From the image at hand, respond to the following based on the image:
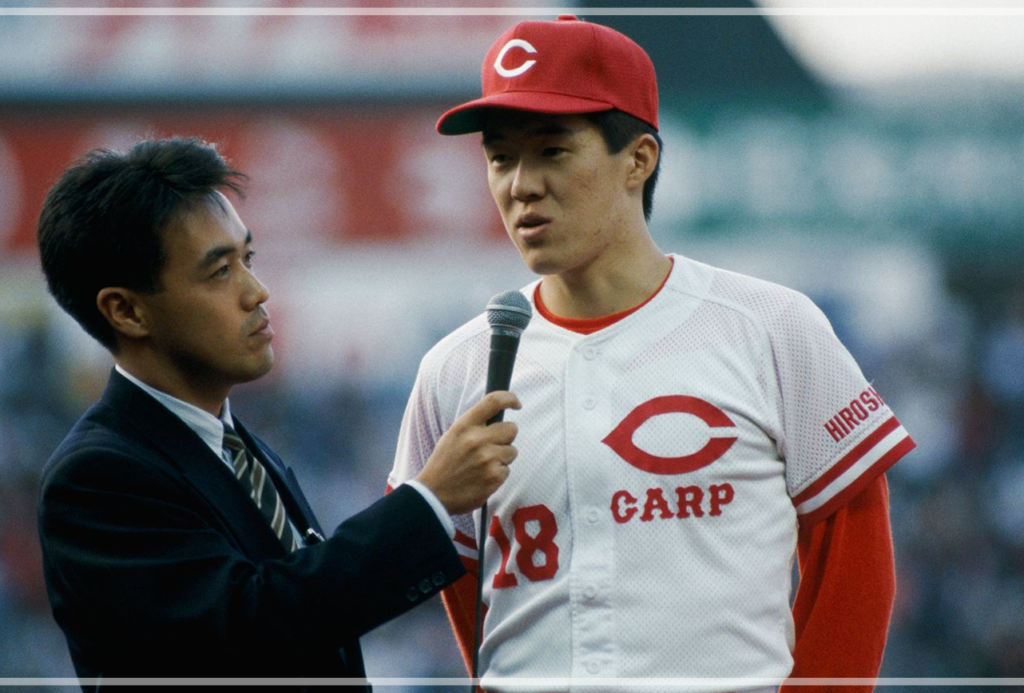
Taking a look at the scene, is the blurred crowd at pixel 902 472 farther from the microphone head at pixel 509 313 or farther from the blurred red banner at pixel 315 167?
the microphone head at pixel 509 313

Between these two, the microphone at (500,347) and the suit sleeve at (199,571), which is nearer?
the suit sleeve at (199,571)

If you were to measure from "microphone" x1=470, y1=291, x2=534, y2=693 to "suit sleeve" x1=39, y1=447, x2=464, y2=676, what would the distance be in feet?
0.39

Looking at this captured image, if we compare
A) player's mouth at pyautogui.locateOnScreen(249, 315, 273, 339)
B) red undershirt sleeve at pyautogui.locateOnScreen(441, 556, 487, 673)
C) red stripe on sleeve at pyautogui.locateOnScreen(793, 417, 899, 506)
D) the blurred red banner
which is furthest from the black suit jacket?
the blurred red banner

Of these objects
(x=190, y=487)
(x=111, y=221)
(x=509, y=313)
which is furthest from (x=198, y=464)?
(x=509, y=313)

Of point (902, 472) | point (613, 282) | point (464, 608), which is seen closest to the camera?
point (613, 282)

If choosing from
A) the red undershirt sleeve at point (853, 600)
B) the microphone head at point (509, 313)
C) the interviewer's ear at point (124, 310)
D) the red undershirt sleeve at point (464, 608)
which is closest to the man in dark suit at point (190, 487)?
the interviewer's ear at point (124, 310)

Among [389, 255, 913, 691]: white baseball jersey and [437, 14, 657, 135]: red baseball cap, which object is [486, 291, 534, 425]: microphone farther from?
[437, 14, 657, 135]: red baseball cap

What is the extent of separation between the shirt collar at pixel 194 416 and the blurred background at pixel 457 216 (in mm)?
5104

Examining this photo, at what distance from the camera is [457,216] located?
8.10 m

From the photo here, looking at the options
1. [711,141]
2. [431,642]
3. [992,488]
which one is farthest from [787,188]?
[431,642]

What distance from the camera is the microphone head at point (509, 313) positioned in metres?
1.74

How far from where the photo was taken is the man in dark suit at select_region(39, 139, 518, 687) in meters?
1.57

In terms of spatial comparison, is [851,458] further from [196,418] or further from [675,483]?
[196,418]

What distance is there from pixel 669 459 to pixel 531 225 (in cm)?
40
